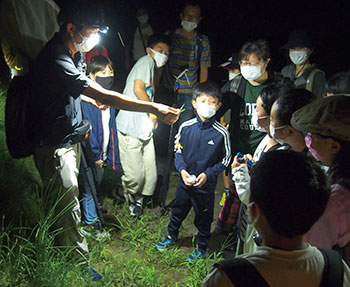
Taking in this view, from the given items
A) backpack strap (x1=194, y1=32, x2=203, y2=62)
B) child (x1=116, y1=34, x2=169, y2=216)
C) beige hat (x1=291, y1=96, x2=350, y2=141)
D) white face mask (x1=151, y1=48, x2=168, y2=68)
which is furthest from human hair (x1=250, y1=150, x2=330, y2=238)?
backpack strap (x1=194, y1=32, x2=203, y2=62)

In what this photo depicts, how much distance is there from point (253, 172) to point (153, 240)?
8.28 feet

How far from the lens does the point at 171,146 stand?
4148 mm

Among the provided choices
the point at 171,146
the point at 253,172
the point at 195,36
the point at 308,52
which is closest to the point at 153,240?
the point at 171,146

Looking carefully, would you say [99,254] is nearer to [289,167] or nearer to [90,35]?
[90,35]

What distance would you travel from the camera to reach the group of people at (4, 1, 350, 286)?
3.56 ft

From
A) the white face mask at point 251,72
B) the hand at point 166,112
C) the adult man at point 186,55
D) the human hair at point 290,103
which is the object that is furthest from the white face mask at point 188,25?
the human hair at point 290,103

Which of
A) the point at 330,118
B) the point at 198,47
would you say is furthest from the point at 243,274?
the point at 198,47

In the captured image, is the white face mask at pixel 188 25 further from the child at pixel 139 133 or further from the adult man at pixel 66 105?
the adult man at pixel 66 105

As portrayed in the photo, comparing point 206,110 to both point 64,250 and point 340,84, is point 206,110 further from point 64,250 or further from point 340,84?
point 64,250

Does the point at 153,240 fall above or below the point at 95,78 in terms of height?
below

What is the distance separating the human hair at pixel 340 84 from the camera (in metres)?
3.23

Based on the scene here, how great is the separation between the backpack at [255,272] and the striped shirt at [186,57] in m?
3.54

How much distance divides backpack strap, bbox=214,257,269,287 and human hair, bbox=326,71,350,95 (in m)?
2.83

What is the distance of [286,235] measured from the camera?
1.08 metres
